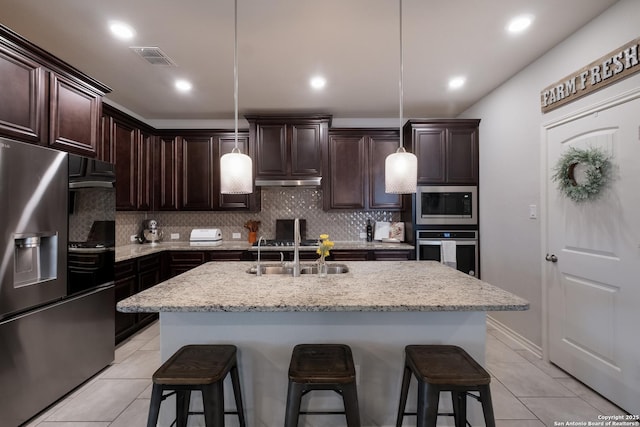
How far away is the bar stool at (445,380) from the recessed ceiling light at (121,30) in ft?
9.72

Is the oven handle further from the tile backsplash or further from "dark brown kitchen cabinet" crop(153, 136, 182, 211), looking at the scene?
"dark brown kitchen cabinet" crop(153, 136, 182, 211)

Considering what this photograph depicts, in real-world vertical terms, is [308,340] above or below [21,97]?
below

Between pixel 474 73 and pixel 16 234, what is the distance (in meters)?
3.97

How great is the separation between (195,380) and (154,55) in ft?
8.83

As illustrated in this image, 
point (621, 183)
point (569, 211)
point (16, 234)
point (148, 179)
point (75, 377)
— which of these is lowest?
point (75, 377)

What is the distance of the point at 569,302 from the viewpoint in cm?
240

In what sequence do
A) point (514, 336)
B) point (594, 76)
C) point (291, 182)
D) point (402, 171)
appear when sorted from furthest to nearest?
point (291, 182), point (514, 336), point (594, 76), point (402, 171)

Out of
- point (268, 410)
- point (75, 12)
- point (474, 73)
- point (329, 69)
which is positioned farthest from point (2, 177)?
point (474, 73)

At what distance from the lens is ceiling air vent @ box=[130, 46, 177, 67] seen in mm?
2531

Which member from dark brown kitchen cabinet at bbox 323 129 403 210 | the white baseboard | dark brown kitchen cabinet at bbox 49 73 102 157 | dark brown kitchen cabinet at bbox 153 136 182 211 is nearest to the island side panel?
the white baseboard

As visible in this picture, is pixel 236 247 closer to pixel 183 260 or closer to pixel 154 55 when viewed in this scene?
pixel 183 260

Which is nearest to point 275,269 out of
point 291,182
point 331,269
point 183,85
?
point 331,269

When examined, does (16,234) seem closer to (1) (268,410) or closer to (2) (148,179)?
(1) (268,410)

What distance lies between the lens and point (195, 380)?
1301 mm
